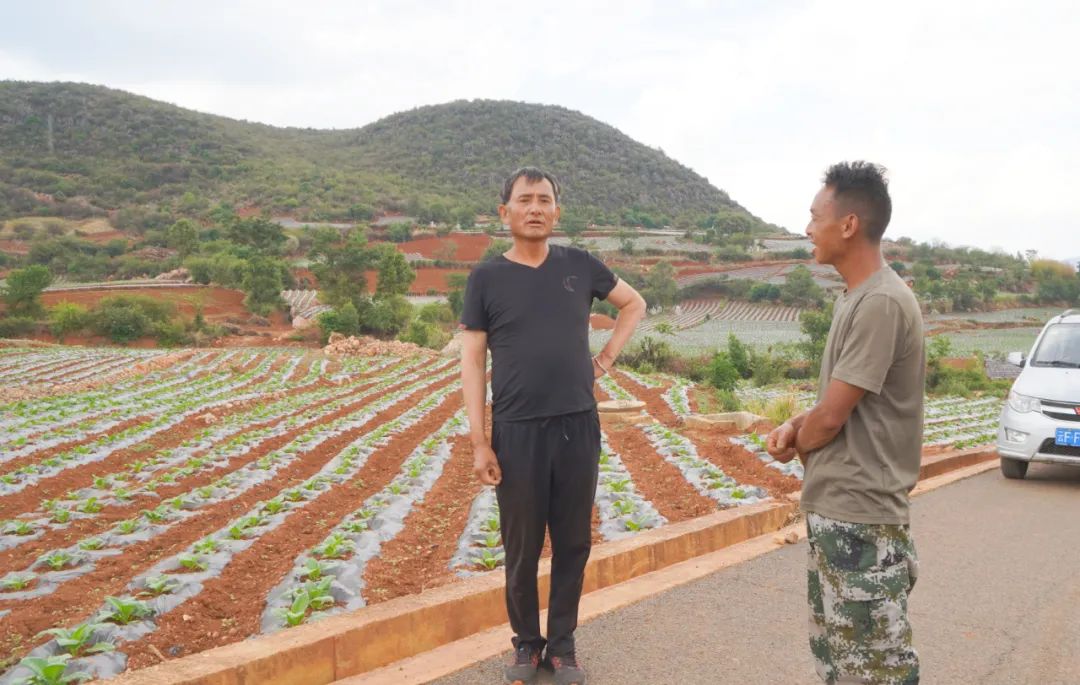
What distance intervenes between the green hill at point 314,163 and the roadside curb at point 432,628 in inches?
3401

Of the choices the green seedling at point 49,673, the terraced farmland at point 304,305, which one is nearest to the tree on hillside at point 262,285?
the terraced farmland at point 304,305

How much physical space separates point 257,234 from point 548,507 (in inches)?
2671

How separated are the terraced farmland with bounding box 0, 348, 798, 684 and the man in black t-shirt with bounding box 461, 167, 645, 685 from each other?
4.45 feet

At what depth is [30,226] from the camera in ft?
246

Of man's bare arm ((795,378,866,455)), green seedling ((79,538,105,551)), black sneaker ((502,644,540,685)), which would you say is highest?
man's bare arm ((795,378,866,455))

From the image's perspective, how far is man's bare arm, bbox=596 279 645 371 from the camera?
3.90 metres

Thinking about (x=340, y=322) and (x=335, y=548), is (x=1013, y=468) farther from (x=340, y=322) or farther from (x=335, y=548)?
(x=340, y=322)

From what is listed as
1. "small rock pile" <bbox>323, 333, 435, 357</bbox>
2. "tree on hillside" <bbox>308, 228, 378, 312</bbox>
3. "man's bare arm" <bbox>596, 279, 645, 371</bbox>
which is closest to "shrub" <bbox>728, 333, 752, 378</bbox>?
"small rock pile" <bbox>323, 333, 435, 357</bbox>

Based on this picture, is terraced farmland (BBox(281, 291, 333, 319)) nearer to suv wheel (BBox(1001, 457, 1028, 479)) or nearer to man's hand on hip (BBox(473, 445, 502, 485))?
suv wheel (BBox(1001, 457, 1028, 479))

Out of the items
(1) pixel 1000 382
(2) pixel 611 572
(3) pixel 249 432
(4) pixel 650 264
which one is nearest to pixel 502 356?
(2) pixel 611 572

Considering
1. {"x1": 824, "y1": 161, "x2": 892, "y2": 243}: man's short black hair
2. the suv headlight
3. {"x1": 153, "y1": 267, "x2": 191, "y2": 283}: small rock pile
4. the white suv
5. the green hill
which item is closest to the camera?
{"x1": 824, "y1": 161, "x2": 892, "y2": 243}: man's short black hair

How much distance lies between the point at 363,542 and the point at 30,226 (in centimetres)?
8277

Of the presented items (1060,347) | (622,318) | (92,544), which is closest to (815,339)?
(1060,347)

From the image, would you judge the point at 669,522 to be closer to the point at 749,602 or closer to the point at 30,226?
the point at 749,602
